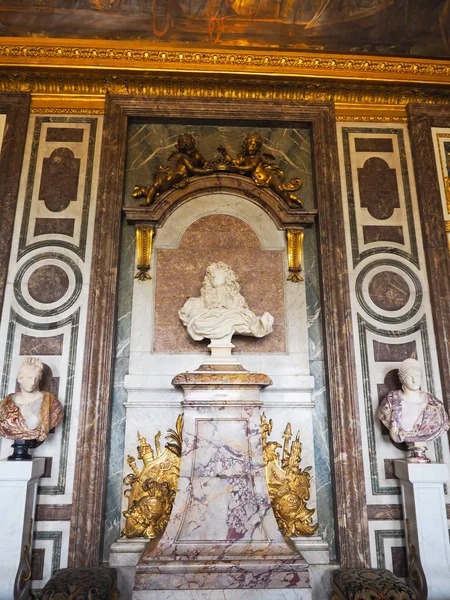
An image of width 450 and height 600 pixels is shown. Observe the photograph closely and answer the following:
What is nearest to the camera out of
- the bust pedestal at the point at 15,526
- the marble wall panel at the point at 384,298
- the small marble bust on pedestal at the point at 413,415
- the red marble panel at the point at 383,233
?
the bust pedestal at the point at 15,526

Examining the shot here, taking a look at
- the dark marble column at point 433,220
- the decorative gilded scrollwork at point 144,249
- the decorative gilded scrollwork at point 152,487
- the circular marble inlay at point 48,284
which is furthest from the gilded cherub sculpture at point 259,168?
the decorative gilded scrollwork at point 152,487

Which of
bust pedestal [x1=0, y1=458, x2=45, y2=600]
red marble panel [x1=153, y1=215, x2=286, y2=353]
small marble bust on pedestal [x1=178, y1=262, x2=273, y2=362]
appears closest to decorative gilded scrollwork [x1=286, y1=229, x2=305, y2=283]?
red marble panel [x1=153, y1=215, x2=286, y2=353]

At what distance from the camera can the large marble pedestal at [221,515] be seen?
4094 mm

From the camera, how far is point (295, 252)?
20.0 ft

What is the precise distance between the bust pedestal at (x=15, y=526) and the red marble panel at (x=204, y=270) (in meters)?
1.81

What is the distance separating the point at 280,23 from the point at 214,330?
3.83 m

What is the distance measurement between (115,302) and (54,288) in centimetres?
70

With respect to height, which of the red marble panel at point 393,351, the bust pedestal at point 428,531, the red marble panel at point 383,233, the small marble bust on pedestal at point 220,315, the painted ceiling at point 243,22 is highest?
the painted ceiling at point 243,22

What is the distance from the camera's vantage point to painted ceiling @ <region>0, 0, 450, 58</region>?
20.7 ft

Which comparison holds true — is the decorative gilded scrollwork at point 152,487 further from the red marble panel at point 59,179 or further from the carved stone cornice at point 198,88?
the carved stone cornice at point 198,88

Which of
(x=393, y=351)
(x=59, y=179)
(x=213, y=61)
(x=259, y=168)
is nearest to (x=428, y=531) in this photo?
(x=393, y=351)

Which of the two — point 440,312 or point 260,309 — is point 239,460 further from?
point 440,312

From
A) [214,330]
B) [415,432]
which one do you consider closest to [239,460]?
[214,330]

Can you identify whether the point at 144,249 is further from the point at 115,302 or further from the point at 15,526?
the point at 15,526
